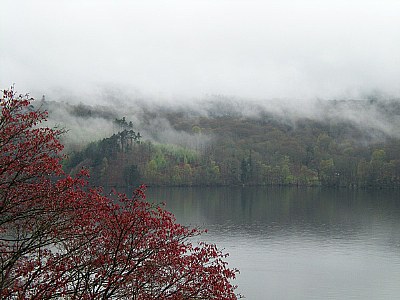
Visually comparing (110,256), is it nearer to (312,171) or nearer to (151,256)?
(151,256)

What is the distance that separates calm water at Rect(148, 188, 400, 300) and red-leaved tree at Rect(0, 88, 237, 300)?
27.2 meters

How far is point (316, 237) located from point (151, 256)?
5502cm

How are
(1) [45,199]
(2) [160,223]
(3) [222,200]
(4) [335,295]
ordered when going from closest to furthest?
(1) [45,199] < (2) [160,223] < (4) [335,295] < (3) [222,200]

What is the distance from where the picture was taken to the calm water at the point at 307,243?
1614 inches

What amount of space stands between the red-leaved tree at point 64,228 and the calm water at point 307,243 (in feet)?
89.2

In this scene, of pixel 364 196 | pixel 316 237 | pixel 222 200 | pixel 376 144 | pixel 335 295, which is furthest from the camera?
pixel 376 144

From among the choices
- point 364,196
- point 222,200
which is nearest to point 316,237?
point 222,200

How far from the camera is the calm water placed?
4100 cm

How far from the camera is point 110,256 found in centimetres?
1145

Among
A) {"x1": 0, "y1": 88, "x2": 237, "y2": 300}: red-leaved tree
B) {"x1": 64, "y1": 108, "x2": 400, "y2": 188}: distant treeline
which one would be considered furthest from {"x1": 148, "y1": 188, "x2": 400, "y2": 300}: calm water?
{"x1": 64, "y1": 108, "x2": 400, "y2": 188}: distant treeline

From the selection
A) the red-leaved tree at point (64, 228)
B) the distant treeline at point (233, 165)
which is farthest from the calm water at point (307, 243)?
the distant treeline at point (233, 165)

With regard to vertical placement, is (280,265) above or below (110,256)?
below

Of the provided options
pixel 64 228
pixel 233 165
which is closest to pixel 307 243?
pixel 64 228

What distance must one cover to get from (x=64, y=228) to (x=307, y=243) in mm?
52502
